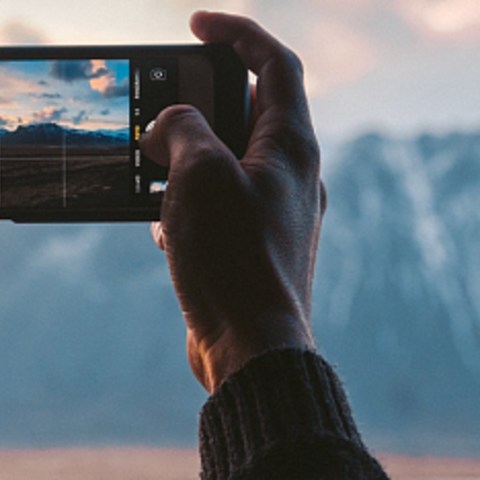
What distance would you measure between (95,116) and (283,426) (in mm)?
364

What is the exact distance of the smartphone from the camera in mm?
646

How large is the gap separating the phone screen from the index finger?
2.2 inches

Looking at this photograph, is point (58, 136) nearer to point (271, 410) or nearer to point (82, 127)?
point (82, 127)

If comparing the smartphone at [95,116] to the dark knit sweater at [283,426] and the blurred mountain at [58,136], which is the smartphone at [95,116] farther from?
the dark knit sweater at [283,426]

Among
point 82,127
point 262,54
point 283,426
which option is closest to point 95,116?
point 82,127

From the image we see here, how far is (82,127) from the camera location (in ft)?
2.18

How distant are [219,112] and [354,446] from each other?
13.6 inches

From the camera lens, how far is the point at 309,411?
15.0 inches

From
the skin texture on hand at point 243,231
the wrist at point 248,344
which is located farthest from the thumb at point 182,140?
the wrist at point 248,344

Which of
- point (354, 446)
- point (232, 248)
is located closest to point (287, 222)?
point (232, 248)

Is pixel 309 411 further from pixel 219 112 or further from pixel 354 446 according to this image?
pixel 219 112

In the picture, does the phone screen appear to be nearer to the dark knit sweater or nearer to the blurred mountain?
the blurred mountain

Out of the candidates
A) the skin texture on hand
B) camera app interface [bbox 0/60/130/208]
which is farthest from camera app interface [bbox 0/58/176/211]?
the skin texture on hand

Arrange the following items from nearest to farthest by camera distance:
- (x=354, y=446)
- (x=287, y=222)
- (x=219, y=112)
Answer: (x=354, y=446) < (x=287, y=222) < (x=219, y=112)
